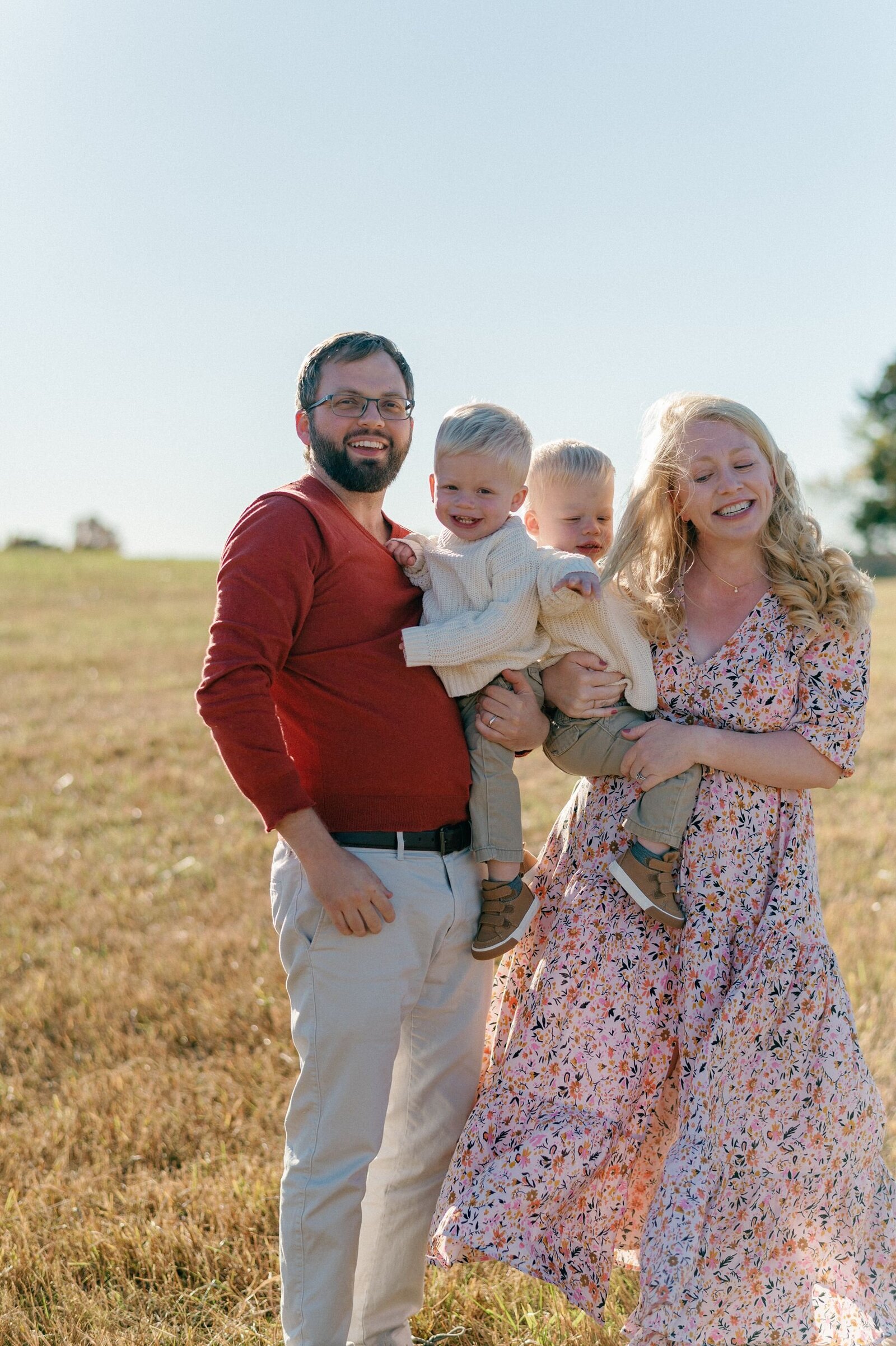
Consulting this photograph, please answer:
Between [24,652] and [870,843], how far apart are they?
463 inches

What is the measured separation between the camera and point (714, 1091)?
2906 millimetres

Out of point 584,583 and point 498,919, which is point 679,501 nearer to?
point 584,583

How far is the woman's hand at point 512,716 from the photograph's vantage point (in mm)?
3100

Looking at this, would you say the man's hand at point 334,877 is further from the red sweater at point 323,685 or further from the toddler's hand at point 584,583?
A: the toddler's hand at point 584,583

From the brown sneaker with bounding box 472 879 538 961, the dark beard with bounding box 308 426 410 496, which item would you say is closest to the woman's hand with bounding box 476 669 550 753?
the brown sneaker with bounding box 472 879 538 961

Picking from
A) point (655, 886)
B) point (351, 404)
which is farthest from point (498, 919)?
point (351, 404)

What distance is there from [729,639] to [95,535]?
1280 inches

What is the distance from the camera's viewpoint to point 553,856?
11.1 feet

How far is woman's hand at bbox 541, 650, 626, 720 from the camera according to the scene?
124 inches

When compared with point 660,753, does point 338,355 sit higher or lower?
higher

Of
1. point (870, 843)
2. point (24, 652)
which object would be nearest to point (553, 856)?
point (870, 843)

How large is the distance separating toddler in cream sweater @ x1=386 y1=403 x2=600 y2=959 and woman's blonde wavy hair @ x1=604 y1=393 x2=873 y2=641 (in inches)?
12.8

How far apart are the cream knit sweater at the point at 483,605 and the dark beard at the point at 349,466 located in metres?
0.21

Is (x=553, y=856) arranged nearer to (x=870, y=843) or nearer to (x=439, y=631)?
(x=439, y=631)
